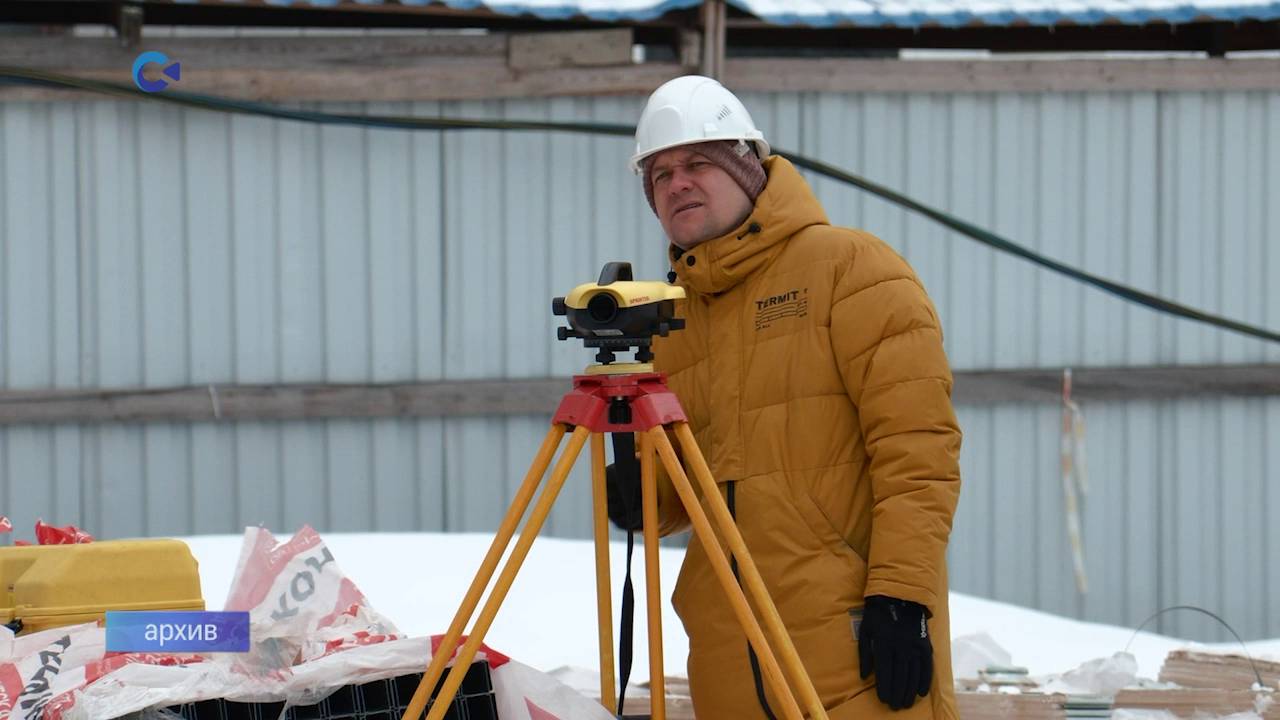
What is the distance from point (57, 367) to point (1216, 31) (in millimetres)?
5637

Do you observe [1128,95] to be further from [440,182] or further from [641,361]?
[641,361]

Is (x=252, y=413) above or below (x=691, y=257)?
below

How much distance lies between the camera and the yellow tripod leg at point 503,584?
7.48 ft

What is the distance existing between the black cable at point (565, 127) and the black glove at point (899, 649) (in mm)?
4007

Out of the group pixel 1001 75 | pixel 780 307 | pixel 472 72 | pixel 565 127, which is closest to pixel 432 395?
pixel 565 127

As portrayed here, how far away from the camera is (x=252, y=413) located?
6.22 m

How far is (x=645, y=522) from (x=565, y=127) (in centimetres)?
395

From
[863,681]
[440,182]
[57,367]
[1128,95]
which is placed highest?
[1128,95]

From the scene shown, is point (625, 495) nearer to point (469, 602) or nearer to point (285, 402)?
point (469, 602)

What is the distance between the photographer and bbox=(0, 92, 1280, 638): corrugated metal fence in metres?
6.22

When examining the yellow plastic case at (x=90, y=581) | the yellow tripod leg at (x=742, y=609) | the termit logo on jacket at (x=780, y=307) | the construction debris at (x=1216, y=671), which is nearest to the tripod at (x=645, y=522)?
the yellow tripod leg at (x=742, y=609)

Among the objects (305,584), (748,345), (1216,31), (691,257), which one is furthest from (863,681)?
(1216,31)

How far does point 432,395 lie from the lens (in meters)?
6.32

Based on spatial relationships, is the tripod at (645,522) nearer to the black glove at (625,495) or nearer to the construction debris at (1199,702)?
the black glove at (625,495)
